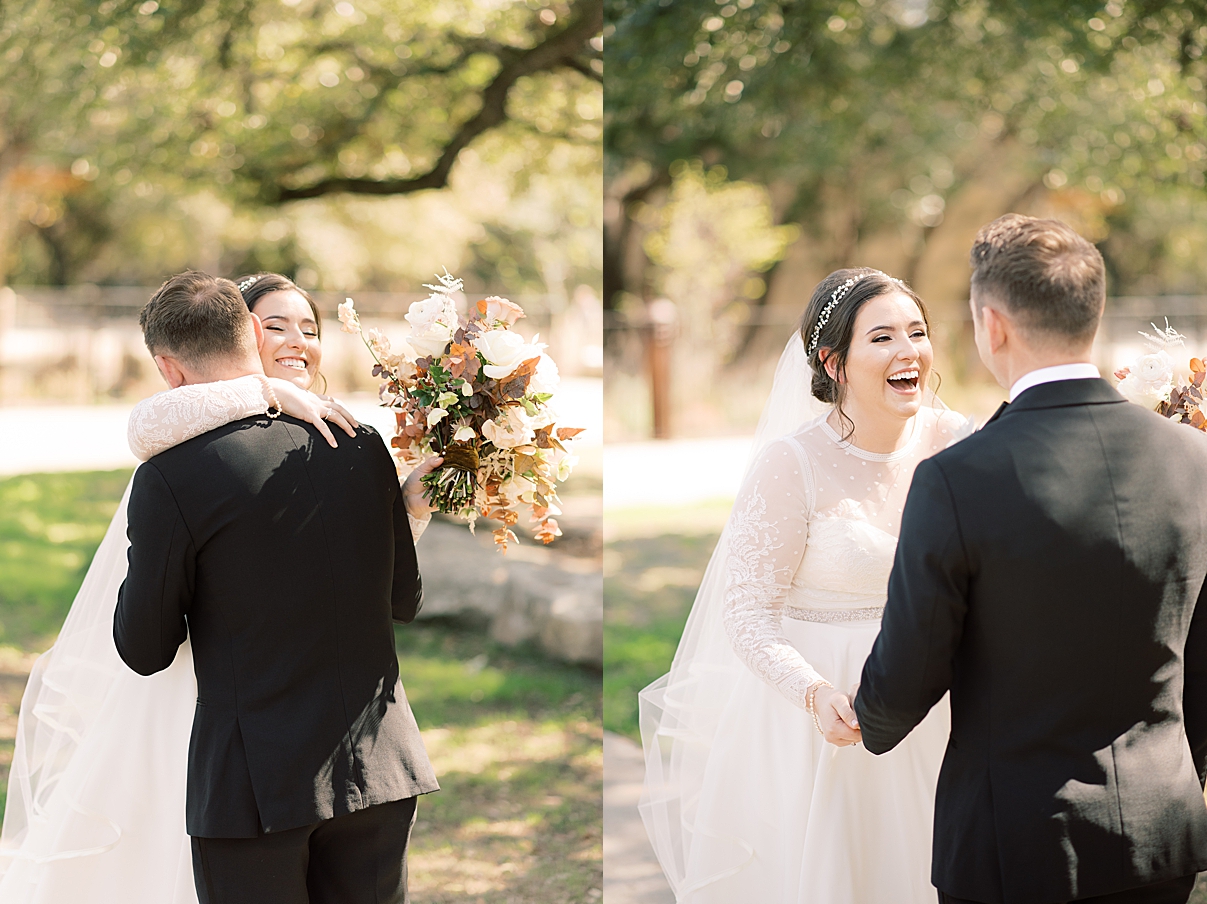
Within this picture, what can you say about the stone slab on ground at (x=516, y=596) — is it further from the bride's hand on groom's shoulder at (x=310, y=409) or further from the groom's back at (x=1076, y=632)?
the groom's back at (x=1076, y=632)

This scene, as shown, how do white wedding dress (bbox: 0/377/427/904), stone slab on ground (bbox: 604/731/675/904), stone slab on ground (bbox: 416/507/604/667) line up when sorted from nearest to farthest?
white wedding dress (bbox: 0/377/427/904) → stone slab on ground (bbox: 604/731/675/904) → stone slab on ground (bbox: 416/507/604/667)

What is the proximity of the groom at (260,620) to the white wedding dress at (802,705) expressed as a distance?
3.35 ft

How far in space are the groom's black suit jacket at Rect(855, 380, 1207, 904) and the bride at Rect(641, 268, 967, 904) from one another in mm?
659

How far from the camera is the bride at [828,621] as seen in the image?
3.02 metres

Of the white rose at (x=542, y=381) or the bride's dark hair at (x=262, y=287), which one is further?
the bride's dark hair at (x=262, y=287)

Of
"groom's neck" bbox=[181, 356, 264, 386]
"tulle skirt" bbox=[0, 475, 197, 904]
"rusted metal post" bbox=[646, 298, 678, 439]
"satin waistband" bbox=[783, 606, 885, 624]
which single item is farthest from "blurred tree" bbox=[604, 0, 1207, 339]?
"tulle skirt" bbox=[0, 475, 197, 904]

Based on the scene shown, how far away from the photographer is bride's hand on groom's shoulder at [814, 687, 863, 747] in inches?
106

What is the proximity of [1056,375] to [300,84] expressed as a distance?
1057 cm

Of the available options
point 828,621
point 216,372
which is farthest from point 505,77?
point 828,621

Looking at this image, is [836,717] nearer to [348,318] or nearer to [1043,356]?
[1043,356]

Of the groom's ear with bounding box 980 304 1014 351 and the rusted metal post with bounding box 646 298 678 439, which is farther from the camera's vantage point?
the rusted metal post with bounding box 646 298 678 439

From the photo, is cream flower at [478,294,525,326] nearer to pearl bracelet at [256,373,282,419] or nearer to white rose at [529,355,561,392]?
white rose at [529,355,561,392]

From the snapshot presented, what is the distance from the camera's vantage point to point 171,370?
275 cm

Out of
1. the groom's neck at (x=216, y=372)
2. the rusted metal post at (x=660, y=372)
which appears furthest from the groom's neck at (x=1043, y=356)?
the rusted metal post at (x=660, y=372)
